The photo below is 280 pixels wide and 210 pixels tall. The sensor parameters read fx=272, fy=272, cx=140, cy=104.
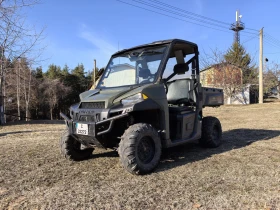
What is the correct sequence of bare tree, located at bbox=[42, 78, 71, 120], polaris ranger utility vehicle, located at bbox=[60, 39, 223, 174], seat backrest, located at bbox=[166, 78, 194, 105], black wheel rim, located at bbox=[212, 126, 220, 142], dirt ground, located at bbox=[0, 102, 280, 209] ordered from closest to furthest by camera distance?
dirt ground, located at bbox=[0, 102, 280, 209] → polaris ranger utility vehicle, located at bbox=[60, 39, 223, 174] → seat backrest, located at bbox=[166, 78, 194, 105] → black wheel rim, located at bbox=[212, 126, 220, 142] → bare tree, located at bbox=[42, 78, 71, 120]

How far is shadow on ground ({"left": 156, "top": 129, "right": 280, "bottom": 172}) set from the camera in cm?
501

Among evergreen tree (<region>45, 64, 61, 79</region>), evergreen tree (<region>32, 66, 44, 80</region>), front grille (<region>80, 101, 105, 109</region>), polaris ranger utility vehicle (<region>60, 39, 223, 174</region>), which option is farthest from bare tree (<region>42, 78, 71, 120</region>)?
front grille (<region>80, 101, 105, 109</region>)

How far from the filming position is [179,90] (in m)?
5.89

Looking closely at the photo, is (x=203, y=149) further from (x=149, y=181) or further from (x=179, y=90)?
(x=149, y=181)

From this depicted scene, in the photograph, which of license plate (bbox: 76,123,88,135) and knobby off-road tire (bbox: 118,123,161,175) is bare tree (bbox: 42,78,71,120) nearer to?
license plate (bbox: 76,123,88,135)

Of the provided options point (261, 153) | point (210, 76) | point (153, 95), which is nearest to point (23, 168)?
point (153, 95)

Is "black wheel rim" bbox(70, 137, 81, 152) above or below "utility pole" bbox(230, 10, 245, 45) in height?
below

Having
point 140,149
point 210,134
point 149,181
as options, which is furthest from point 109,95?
point 210,134

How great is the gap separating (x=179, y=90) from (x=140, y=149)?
2.07 m

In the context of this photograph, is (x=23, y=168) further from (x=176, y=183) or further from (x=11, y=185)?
(x=176, y=183)

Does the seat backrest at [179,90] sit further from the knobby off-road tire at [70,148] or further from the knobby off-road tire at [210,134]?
the knobby off-road tire at [70,148]

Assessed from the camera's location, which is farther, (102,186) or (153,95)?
(153,95)

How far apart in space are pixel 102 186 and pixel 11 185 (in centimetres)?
130

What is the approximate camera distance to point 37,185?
3785 mm
